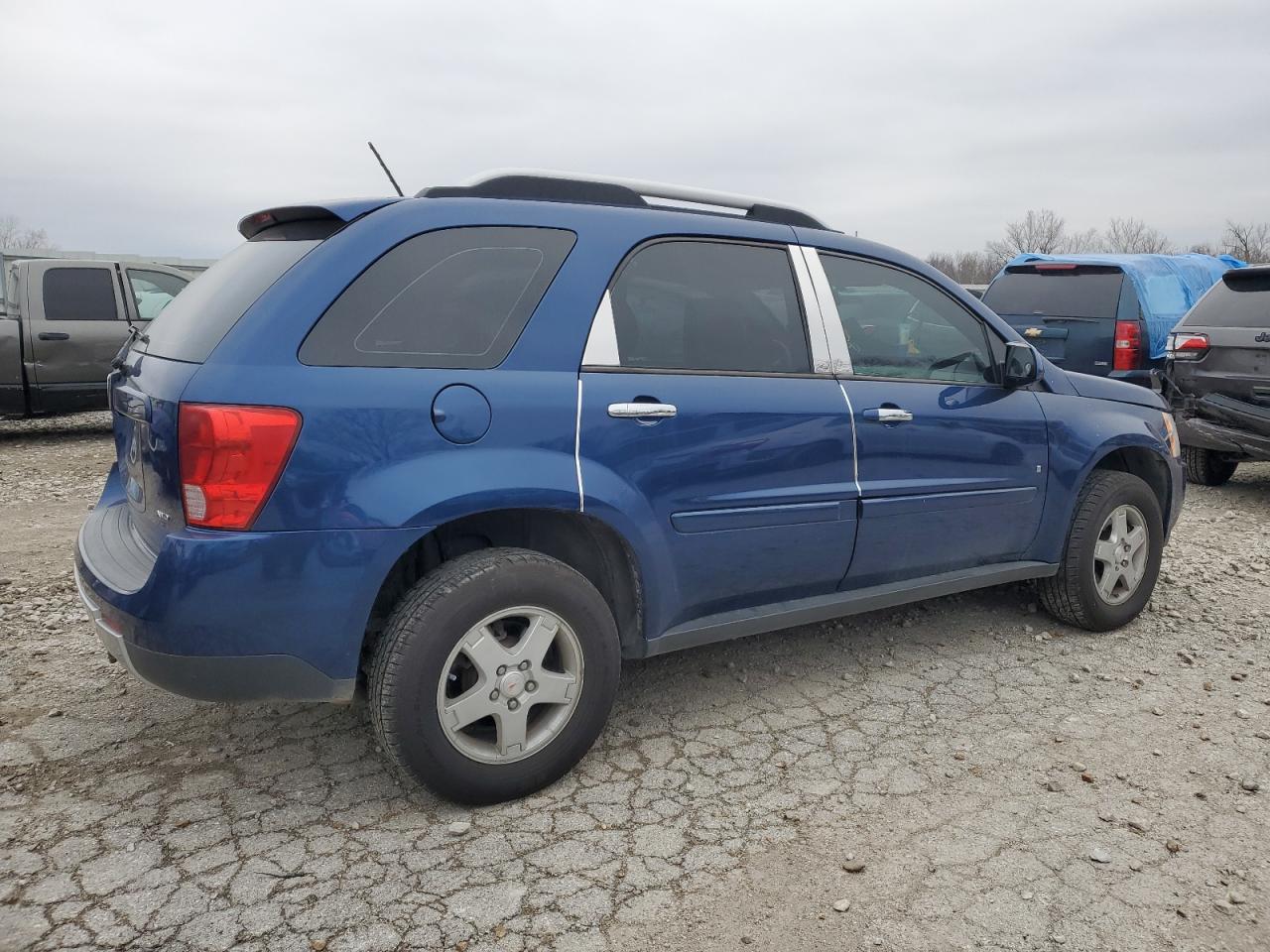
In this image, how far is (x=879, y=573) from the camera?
3.68 m

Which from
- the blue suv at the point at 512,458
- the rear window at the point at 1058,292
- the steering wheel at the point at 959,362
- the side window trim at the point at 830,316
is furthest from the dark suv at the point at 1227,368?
the side window trim at the point at 830,316

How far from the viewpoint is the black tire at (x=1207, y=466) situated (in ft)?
25.9

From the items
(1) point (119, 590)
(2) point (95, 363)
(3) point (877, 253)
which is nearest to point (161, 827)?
(1) point (119, 590)

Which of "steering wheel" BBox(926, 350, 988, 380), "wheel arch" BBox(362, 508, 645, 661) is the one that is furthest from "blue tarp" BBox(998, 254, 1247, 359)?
"wheel arch" BBox(362, 508, 645, 661)

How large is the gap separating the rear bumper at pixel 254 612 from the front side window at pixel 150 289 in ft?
28.8

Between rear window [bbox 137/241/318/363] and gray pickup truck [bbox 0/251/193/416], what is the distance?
7.41m

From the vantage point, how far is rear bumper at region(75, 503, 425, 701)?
8.13 feet

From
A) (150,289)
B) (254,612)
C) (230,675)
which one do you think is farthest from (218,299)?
(150,289)

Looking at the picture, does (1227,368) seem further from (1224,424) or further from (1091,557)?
(1091,557)

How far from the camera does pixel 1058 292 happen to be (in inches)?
346

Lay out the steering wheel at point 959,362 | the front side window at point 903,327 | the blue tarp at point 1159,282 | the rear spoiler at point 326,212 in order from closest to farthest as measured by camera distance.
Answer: the rear spoiler at point 326,212
the front side window at point 903,327
the steering wheel at point 959,362
the blue tarp at point 1159,282

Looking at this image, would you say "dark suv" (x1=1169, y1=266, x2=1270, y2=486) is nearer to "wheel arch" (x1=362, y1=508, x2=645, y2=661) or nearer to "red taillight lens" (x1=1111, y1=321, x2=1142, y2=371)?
"red taillight lens" (x1=1111, y1=321, x2=1142, y2=371)

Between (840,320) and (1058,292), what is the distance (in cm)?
610

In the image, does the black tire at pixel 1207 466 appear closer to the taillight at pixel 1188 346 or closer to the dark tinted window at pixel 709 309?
the taillight at pixel 1188 346
